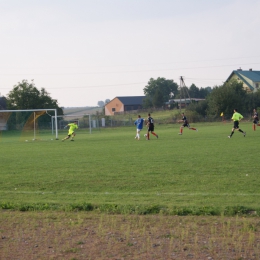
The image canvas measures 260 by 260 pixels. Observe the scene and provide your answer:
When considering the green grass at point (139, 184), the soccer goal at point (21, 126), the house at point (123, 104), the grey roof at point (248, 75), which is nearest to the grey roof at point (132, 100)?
the house at point (123, 104)

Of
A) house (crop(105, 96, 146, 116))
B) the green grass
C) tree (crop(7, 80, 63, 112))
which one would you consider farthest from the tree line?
the green grass

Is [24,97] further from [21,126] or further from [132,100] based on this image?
[132,100]

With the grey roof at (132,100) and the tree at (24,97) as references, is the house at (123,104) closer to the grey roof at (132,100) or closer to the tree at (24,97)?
the grey roof at (132,100)

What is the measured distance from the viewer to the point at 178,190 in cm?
1041

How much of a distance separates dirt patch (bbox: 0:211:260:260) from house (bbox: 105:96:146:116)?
99540 mm

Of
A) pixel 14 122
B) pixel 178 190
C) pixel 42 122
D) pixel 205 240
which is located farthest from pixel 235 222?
pixel 42 122

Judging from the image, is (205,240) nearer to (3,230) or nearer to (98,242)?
(98,242)

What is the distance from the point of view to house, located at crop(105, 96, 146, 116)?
10794 cm

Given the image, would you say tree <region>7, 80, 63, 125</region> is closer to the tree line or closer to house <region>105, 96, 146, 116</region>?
the tree line

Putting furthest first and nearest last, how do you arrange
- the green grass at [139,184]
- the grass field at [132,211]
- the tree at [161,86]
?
the tree at [161,86] < the green grass at [139,184] < the grass field at [132,211]

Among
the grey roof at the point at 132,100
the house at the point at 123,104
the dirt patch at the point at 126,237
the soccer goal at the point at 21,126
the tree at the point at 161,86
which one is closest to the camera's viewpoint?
the dirt patch at the point at 126,237

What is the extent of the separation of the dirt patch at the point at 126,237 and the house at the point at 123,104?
327ft

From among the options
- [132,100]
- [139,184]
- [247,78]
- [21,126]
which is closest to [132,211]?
[139,184]

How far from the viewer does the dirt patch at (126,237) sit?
6.07 meters
